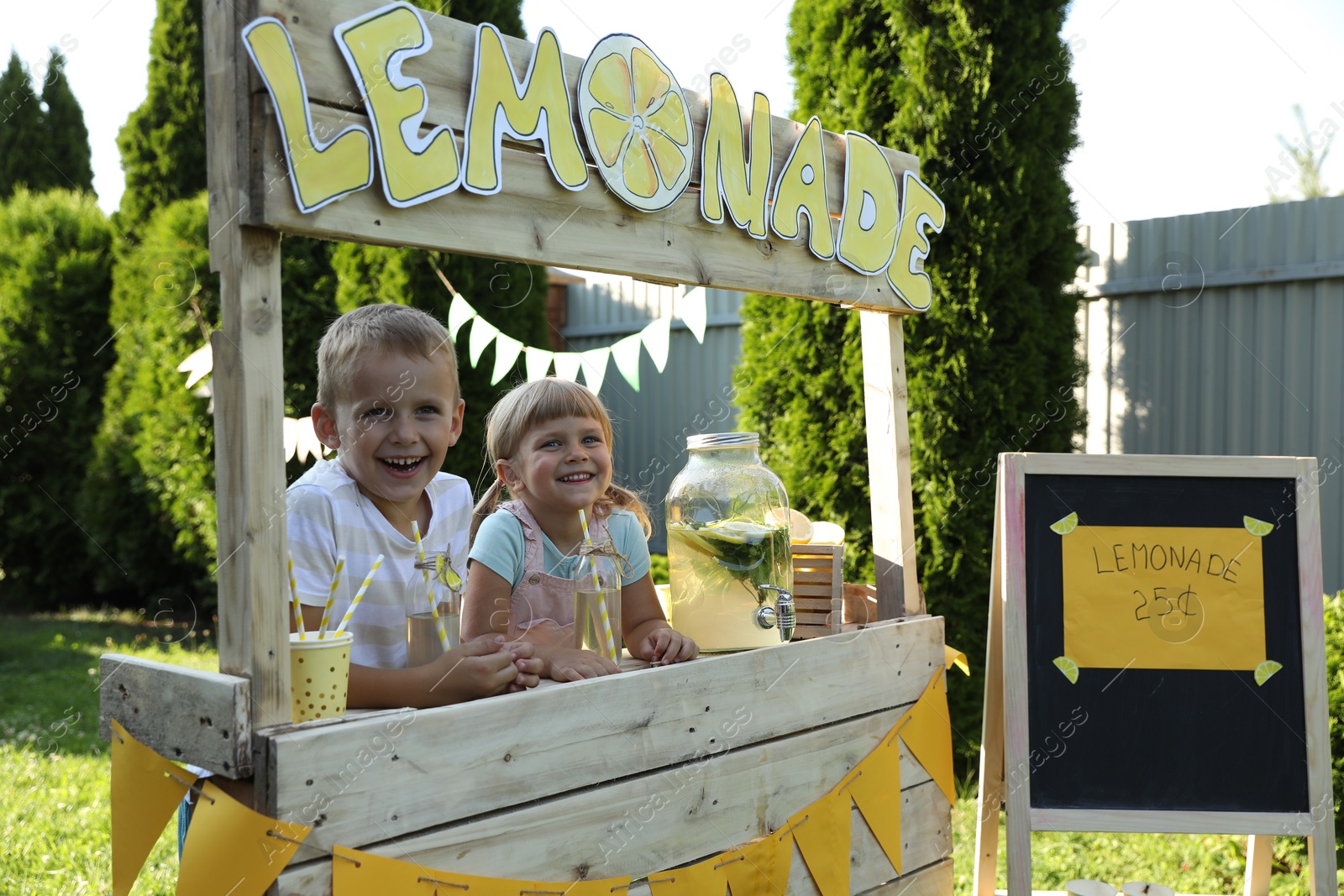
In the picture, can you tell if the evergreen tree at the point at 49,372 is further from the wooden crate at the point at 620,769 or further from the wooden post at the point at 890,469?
the wooden crate at the point at 620,769

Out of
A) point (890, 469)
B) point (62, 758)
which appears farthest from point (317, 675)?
point (62, 758)

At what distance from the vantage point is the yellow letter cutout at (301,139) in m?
1.24

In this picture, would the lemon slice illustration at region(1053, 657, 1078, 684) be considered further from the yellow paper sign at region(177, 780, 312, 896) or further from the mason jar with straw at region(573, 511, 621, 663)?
the yellow paper sign at region(177, 780, 312, 896)

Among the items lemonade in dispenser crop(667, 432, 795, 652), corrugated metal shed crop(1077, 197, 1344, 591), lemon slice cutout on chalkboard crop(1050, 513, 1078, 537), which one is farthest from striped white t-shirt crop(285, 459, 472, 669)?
corrugated metal shed crop(1077, 197, 1344, 591)

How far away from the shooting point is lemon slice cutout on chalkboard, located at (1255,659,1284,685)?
86.9 inches

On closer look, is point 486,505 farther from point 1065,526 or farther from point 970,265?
point 970,265

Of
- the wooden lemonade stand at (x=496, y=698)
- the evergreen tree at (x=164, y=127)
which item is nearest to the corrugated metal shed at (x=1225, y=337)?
the wooden lemonade stand at (x=496, y=698)

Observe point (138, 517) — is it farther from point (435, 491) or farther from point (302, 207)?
point (302, 207)

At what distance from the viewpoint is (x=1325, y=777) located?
84.4 inches

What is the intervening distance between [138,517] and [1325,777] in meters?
7.83

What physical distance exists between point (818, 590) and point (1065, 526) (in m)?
0.61

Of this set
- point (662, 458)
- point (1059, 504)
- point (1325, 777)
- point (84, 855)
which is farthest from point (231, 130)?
point (662, 458)

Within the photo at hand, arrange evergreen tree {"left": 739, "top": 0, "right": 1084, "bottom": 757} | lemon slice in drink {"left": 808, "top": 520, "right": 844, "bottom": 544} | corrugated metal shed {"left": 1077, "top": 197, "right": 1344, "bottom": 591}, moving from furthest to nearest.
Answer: corrugated metal shed {"left": 1077, "top": 197, "right": 1344, "bottom": 591} < evergreen tree {"left": 739, "top": 0, "right": 1084, "bottom": 757} < lemon slice in drink {"left": 808, "top": 520, "right": 844, "bottom": 544}

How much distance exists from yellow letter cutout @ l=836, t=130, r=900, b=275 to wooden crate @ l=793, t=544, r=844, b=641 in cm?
65
